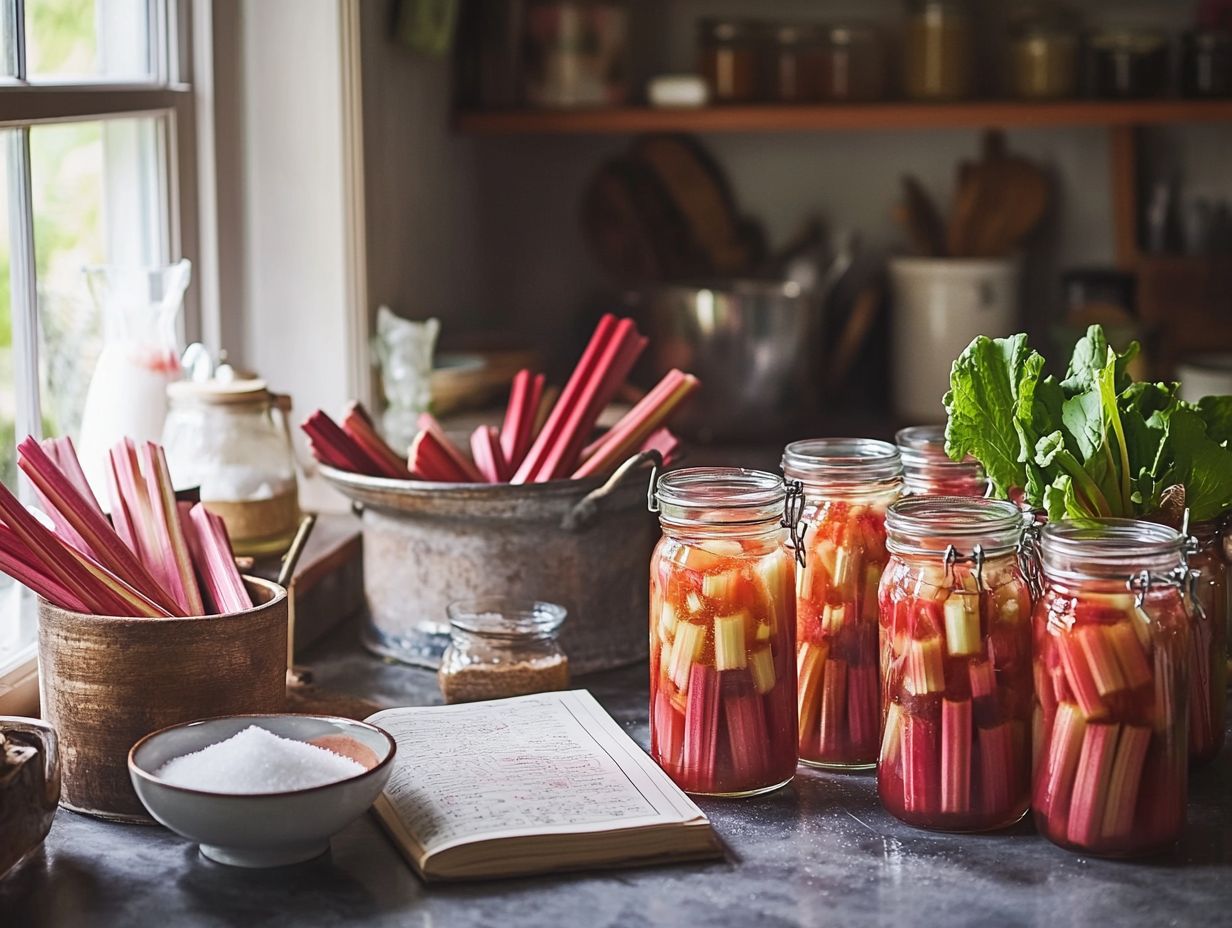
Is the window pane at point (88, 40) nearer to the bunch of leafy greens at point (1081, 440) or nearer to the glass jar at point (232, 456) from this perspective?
the glass jar at point (232, 456)

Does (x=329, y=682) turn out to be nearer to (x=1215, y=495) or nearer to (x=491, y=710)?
(x=491, y=710)

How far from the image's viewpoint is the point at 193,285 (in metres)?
1.77

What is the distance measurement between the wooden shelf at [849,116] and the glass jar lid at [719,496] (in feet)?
4.74

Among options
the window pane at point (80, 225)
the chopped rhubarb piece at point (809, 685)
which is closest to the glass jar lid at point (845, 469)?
the chopped rhubarb piece at point (809, 685)

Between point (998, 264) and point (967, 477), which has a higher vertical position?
point (998, 264)

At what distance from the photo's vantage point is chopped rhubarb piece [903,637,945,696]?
1040 millimetres

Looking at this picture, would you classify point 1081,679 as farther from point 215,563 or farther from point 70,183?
point 70,183

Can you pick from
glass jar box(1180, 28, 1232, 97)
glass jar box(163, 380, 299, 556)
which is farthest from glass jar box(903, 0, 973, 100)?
glass jar box(163, 380, 299, 556)

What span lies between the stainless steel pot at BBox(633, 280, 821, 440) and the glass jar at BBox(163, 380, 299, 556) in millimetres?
992

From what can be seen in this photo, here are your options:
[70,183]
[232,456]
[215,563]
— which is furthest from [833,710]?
[70,183]

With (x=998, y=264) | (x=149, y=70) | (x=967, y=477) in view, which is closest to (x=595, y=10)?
(x=998, y=264)

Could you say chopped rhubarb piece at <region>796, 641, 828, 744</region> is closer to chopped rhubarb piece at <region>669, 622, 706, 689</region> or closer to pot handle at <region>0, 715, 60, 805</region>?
chopped rhubarb piece at <region>669, 622, 706, 689</region>

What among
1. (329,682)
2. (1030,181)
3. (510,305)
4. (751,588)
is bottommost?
(329,682)

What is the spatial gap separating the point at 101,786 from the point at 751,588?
471mm
